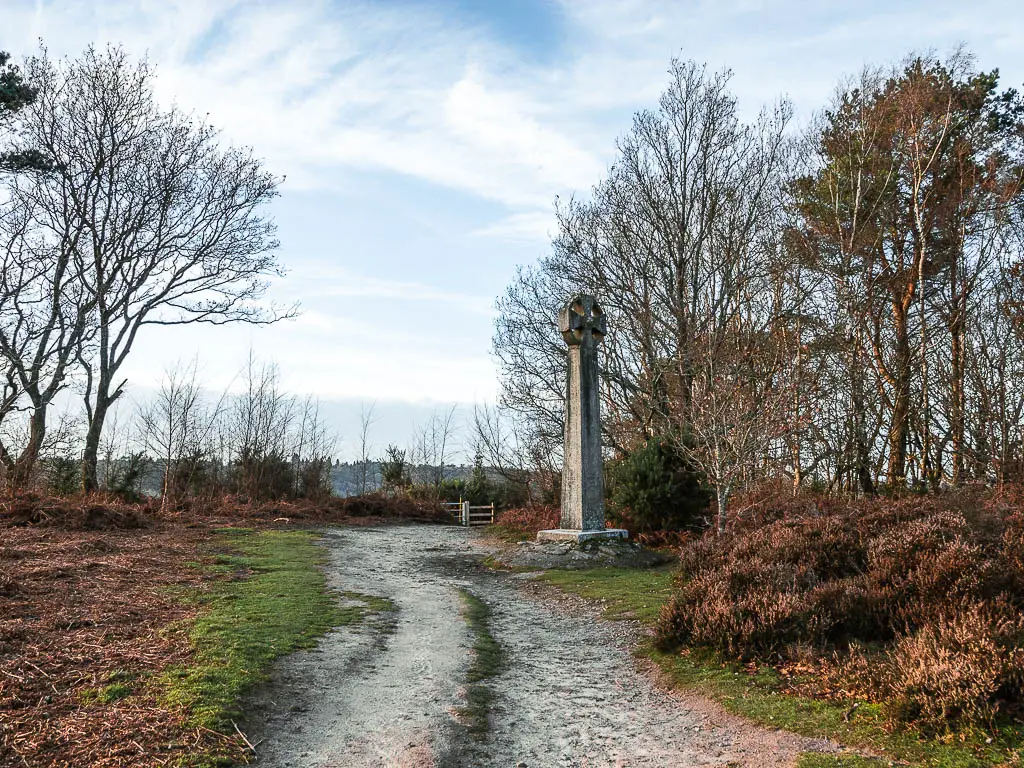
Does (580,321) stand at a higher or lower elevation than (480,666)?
higher

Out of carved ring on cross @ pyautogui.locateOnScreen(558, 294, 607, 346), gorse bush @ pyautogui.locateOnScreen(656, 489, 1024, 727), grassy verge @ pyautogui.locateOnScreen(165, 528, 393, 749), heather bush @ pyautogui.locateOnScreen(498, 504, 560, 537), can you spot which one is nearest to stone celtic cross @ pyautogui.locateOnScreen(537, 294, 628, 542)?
carved ring on cross @ pyautogui.locateOnScreen(558, 294, 607, 346)

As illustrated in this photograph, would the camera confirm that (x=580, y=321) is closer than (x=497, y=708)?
No

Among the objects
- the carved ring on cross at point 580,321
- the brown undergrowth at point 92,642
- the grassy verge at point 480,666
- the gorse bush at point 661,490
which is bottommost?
the grassy verge at point 480,666

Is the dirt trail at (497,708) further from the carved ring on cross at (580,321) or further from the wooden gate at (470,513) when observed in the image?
the wooden gate at (470,513)

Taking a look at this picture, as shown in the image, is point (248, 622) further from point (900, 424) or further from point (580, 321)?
point (900, 424)

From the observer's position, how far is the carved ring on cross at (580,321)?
14.5 meters

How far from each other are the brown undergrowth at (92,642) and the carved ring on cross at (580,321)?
313 inches

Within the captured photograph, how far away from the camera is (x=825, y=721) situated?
4801 millimetres

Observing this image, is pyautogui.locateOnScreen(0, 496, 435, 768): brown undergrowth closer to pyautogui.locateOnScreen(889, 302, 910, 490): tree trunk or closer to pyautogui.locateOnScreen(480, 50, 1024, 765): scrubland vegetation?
pyautogui.locateOnScreen(480, 50, 1024, 765): scrubland vegetation

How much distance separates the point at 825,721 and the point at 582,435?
30.9 feet

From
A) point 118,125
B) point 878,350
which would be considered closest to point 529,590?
point 878,350

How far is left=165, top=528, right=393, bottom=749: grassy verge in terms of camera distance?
495 centimetres

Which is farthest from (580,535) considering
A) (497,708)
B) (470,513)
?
(470,513)

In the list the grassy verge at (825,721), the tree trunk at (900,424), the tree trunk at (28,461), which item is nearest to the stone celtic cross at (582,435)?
the grassy verge at (825,721)
